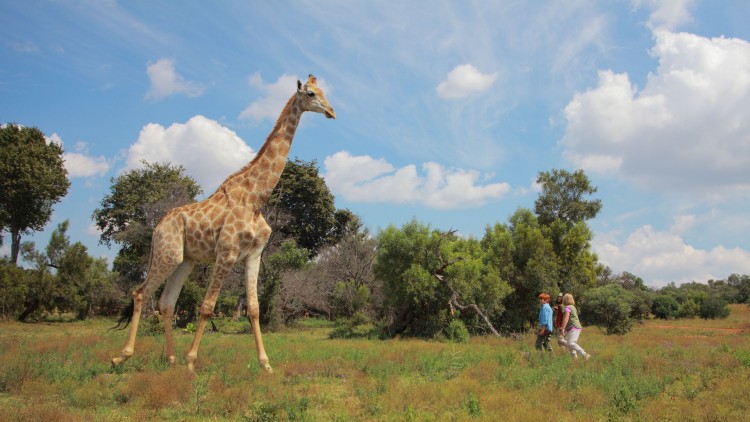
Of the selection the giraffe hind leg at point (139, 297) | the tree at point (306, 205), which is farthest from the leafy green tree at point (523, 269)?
the tree at point (306, 205)

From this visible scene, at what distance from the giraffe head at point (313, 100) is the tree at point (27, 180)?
26.8 meters

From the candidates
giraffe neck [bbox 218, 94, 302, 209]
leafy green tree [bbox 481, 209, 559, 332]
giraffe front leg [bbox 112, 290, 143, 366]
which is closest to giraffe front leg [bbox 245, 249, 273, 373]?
giraffe neck [bbox 218, 94, 302, 209]

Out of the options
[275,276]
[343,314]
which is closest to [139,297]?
[275,276]

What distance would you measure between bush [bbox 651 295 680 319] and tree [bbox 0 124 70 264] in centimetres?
4330

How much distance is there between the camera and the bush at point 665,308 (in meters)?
38.8

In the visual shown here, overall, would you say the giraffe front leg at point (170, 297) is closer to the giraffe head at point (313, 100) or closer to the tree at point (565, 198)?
the giraffe head at point (313, 100)

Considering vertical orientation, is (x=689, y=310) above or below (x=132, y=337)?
above

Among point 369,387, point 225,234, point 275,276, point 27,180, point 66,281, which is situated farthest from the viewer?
point 27,180

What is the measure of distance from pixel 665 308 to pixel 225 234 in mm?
39363

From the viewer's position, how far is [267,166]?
393 inches

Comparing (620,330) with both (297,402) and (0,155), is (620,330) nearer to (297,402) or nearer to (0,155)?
(297,402)

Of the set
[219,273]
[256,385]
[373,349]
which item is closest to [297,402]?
[256,385]

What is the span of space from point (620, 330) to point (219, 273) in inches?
765

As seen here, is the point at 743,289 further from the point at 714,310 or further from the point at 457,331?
the point at 457,331
